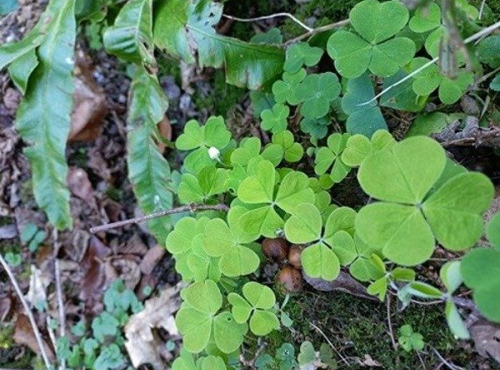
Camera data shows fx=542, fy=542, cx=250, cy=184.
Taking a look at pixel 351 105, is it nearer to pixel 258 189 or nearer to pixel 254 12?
pixel 258 189

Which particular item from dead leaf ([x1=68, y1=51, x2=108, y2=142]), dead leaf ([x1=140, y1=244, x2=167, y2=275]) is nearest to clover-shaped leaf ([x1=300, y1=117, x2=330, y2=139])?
dead leaf ([x1=140, y1=244, x2=167, y2=275])

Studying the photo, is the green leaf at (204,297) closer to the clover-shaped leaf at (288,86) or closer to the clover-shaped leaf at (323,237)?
the clover-shaped leaf at (323,237)

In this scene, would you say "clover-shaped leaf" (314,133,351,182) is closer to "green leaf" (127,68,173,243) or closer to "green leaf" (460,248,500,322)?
"green leaf" (460,248,500,322)

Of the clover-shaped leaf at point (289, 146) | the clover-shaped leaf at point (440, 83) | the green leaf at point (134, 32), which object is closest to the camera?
the clover-shaped leaf at point (440, 83)

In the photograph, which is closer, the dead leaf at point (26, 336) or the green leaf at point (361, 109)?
the green leaf at point (361, 109)

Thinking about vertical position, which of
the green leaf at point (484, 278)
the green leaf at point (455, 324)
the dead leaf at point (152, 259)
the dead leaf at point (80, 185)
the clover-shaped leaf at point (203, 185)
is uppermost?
the green leaf at point (484, 278)

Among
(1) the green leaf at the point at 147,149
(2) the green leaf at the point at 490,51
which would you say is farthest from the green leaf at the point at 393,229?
(1) the green leaf at the point at 147,149
